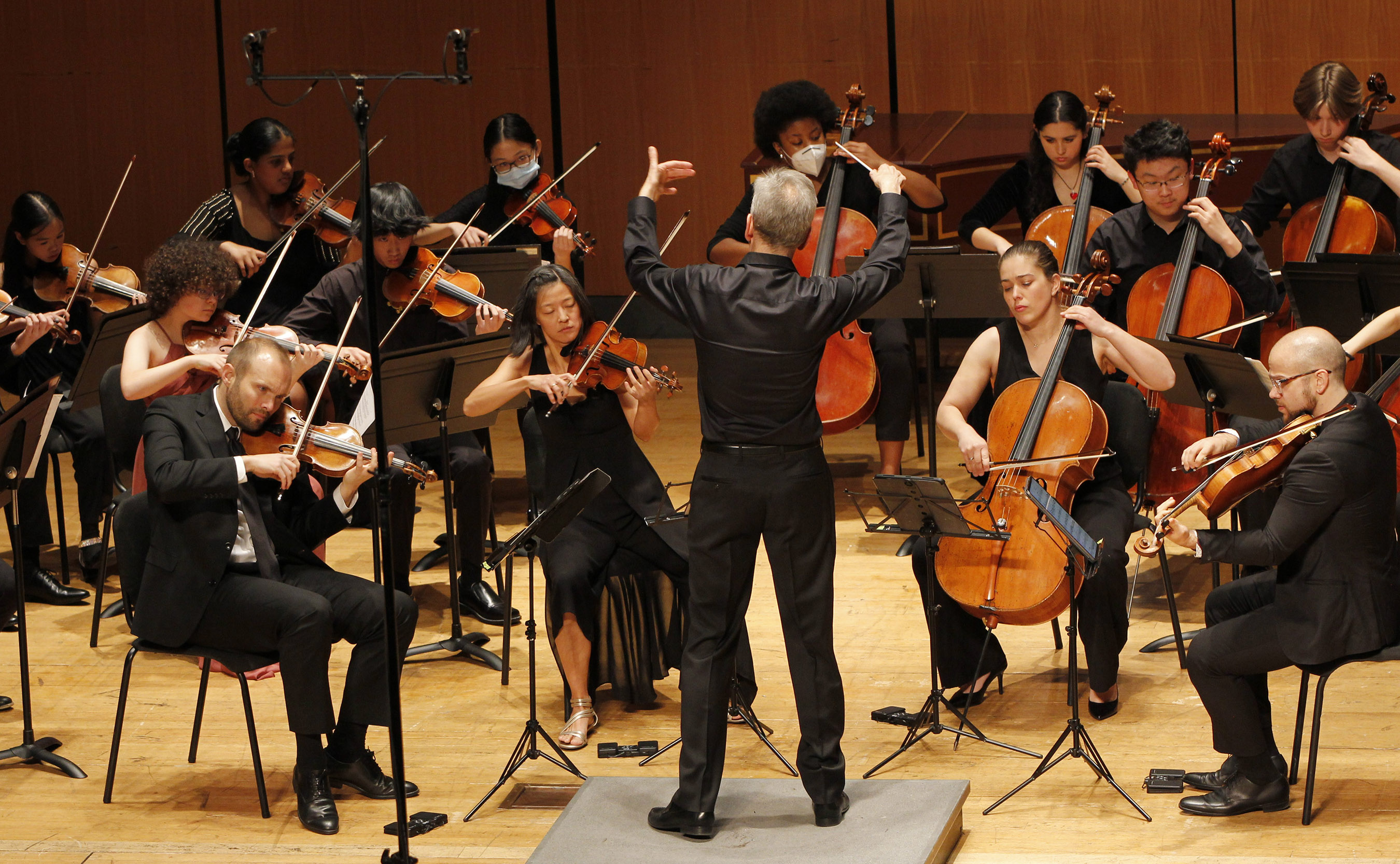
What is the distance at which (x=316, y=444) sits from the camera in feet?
11.6

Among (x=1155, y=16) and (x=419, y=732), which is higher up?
(x=1155, y=16)

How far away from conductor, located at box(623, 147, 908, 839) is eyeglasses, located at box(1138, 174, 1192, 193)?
150 cm

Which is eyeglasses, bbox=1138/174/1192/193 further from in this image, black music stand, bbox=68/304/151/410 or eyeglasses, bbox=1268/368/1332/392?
black music stand, bbox=68/304/151/410

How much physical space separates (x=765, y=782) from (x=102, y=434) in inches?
116

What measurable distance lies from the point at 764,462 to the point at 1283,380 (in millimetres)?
1088

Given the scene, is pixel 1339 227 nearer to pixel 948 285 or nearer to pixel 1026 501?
pixel 948 285

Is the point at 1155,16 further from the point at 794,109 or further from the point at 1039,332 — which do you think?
the point at 1039,332

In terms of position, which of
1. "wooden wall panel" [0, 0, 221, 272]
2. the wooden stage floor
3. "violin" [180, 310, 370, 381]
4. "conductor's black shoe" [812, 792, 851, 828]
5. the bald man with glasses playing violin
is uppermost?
"wooden wall panel" [0, 0, 221, 272]

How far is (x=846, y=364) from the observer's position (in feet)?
16.1

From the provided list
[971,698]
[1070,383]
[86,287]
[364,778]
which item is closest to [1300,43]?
[1070,383]

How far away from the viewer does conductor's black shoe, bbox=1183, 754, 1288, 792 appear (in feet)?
10.6

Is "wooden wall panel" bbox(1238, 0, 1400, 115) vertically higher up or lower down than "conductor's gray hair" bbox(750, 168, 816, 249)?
higher up

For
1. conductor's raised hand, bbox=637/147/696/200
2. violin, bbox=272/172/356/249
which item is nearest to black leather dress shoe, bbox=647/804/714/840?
conductor's raised hand, bbox=637/147/696/200

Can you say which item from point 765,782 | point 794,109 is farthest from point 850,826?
point 794,109
